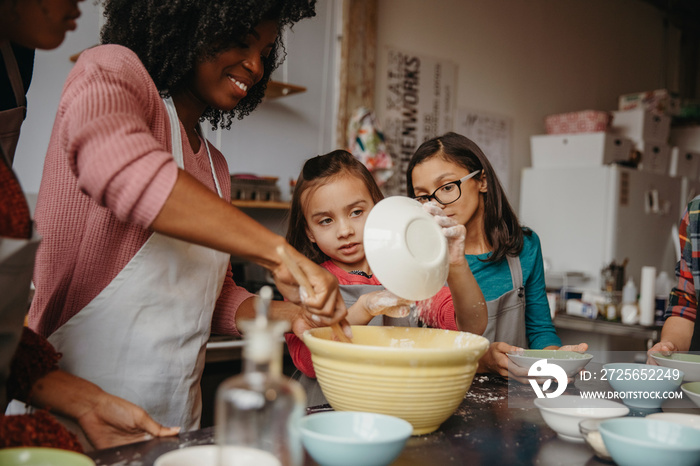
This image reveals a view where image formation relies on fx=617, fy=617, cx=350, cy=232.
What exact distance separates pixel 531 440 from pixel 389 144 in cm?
325

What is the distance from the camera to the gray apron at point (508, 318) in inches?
75.8

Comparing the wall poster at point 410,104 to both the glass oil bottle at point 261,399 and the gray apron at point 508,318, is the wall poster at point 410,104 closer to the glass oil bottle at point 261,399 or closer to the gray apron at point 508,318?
the gray apron at point 508,318

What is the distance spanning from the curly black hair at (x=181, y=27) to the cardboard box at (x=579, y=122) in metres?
3.90

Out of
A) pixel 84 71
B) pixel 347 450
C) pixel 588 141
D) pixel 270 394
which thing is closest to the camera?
pixel 270 394

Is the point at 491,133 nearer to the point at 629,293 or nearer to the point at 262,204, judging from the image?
the point at 629,293

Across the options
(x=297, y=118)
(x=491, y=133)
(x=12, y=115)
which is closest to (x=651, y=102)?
(x=491, y=133)

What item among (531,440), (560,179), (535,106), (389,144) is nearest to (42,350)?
(531,440)

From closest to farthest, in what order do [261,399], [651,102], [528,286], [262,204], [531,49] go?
[261,399] → [528,286] → [262,204] → [531,49] → [651,102]

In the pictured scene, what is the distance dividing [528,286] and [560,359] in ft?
2.47

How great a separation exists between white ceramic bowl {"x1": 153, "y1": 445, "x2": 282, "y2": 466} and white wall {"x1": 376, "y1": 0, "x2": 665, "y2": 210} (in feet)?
11.5

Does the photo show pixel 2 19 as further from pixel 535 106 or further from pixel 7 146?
pixel 535 106

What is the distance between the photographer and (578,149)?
188 inches

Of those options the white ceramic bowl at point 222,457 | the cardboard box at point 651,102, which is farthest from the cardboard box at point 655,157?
the white ceramic bowl at point 222,457

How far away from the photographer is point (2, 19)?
907mm
